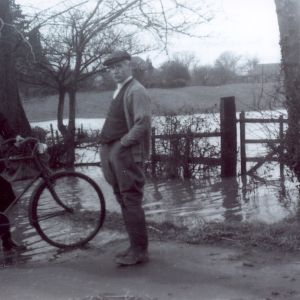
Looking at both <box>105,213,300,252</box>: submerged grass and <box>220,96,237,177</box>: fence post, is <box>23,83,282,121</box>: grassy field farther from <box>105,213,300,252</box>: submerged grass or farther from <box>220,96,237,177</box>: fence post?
<box>105,213,300,252</box>: submerged grass

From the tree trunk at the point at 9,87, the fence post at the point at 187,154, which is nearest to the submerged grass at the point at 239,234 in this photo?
the fence post at the point at 187,154

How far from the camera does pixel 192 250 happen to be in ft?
18.8

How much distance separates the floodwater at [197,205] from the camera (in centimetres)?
652

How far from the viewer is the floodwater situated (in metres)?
6.52

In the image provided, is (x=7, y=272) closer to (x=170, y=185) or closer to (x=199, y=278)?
(x=199, y=278)

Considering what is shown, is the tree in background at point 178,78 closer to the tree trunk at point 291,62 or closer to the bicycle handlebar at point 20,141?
the tree trunk at point 291,62

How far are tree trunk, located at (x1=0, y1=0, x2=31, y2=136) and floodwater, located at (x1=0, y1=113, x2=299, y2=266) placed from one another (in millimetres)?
1646

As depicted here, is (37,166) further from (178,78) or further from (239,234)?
(178,78)

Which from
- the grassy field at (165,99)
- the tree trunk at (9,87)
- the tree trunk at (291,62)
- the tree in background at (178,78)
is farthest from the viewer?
the tree in background at (178,78)

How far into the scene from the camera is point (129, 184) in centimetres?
536

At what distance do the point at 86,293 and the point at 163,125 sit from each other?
27.9 feet

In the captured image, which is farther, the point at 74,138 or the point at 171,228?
the point at 74,138

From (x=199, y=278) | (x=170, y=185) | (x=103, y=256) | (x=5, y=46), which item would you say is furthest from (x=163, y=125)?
(x=199, y=278)

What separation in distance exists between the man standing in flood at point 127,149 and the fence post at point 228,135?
715 cm
